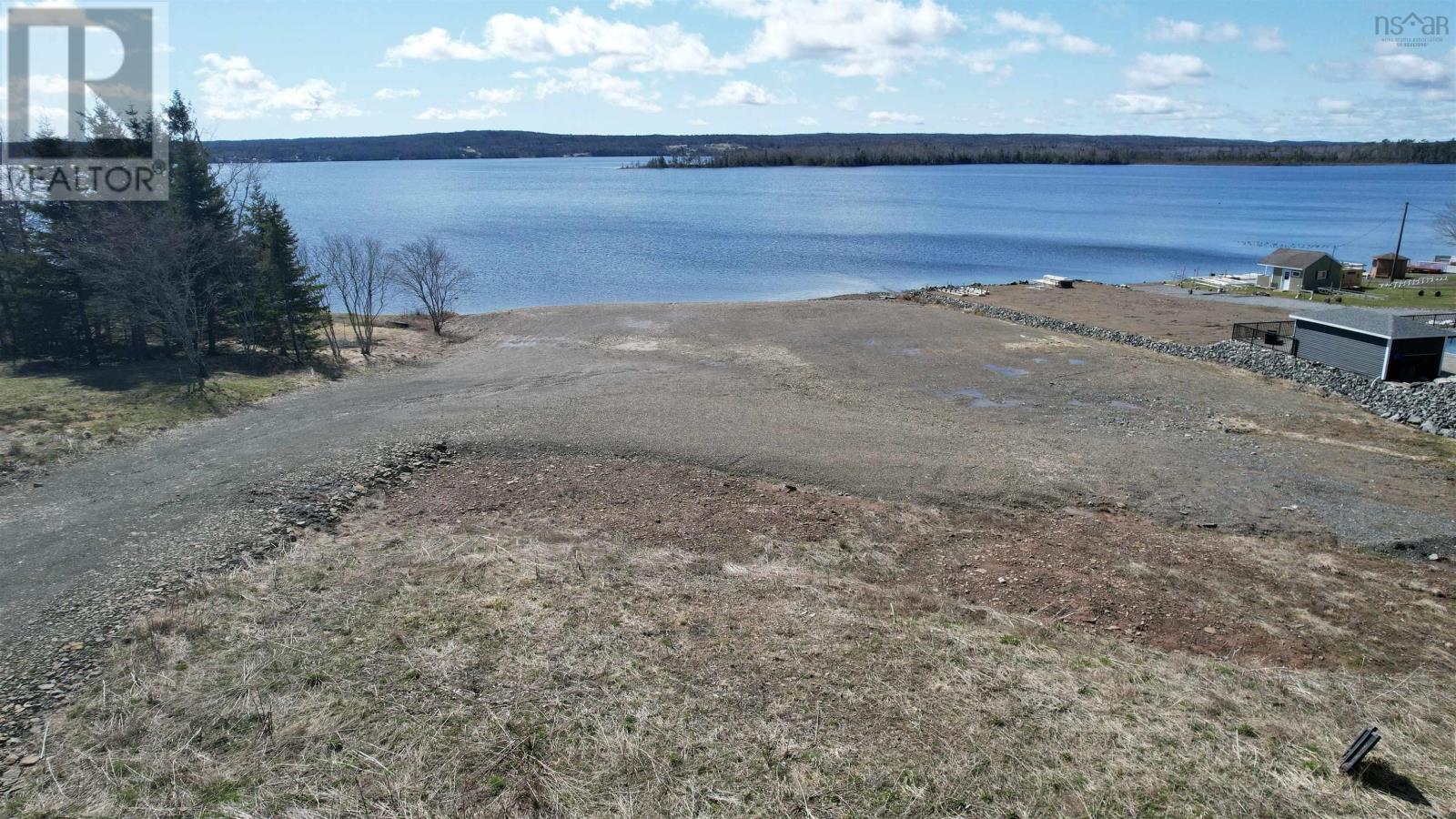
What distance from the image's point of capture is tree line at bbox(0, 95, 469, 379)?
2269 cm

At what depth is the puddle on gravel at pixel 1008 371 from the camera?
2748 centimetres

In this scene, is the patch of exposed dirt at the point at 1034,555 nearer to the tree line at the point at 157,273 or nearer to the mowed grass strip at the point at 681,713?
the mowed grass strip at the point at 681,713

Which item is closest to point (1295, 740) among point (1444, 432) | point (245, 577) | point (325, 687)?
point (325, 687)

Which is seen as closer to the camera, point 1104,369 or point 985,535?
point 985,535

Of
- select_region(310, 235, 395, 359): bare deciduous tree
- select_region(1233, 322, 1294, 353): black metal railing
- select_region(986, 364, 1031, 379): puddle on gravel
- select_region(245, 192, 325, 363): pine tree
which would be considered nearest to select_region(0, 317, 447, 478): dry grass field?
select_region(245, 192, 325, 363): pine tree

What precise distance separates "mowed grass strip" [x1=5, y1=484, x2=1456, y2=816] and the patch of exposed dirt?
0.89 metres

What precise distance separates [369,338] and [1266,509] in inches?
1183

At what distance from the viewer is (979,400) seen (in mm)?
24469

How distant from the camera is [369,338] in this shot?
3098cm

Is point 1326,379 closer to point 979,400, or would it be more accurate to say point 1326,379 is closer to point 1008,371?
point 1008,371

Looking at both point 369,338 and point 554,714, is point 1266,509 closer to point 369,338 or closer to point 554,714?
point 554,714

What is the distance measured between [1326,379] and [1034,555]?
19.6 m

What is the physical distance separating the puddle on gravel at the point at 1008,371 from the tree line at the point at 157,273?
24098mm

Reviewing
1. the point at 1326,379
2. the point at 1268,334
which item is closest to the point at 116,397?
the point at 1326,379
